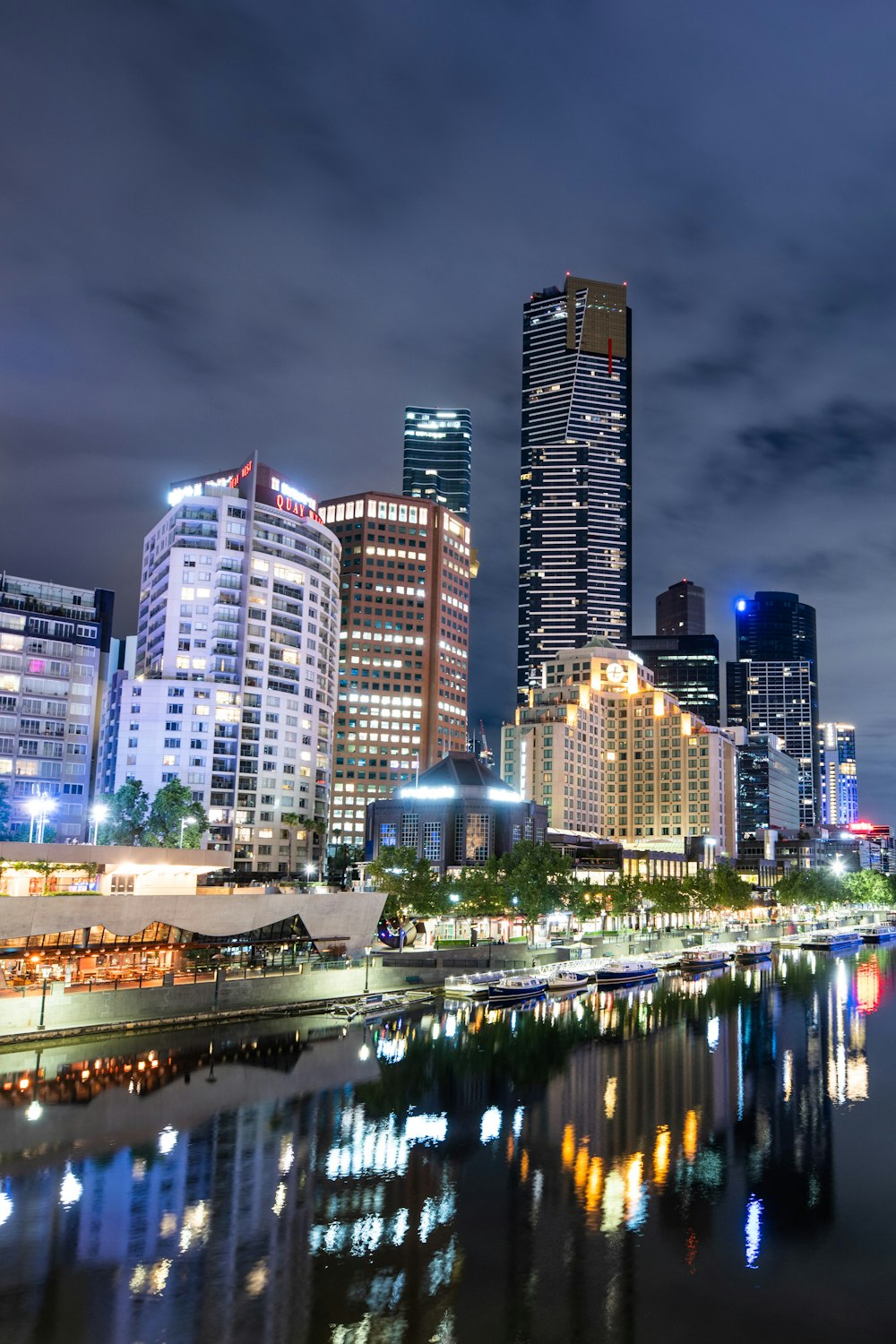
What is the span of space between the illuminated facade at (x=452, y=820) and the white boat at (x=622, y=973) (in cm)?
3775

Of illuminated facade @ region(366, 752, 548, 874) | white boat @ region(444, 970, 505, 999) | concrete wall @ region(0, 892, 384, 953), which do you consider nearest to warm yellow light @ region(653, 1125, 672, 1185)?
white boat @ region(444, 970, 505, 999)

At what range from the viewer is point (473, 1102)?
71.5 metres

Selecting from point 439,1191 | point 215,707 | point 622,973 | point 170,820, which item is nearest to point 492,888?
point 622,973

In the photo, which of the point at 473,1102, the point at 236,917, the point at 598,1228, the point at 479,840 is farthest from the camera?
the point at 479,840

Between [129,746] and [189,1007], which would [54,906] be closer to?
[189,1007]

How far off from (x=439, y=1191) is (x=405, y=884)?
284 ft

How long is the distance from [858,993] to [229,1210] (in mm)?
110271

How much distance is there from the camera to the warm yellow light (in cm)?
5566

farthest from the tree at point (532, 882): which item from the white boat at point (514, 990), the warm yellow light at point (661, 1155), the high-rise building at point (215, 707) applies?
the warm yellow light at point (661, 1155)

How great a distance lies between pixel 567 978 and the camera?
5039 inches

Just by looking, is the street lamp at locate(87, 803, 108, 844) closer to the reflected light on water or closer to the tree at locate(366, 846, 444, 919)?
the tree at locate(366, 846, 444, 919)

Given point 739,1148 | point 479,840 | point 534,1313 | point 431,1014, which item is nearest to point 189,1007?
point 431,1014

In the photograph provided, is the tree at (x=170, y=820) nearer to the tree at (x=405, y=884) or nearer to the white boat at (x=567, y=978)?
the tree at (x=405, y=884)

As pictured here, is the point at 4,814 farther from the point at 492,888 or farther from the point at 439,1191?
the point at 439,1191
